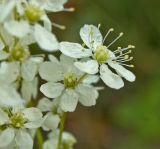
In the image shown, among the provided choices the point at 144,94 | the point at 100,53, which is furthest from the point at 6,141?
the point at 144,94

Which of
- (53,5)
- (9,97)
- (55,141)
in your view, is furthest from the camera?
(55,141)

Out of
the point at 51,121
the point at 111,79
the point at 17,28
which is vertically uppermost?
the point at 17,28

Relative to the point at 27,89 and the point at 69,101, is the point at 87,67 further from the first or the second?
the point at 27,89

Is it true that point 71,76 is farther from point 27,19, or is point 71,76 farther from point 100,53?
point 27,19

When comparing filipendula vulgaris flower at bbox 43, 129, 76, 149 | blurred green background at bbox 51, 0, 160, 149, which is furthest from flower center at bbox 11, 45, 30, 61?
blurred green background at bbox 51, 0, 160, 149

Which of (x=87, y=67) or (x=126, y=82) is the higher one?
(x=87, y=67)

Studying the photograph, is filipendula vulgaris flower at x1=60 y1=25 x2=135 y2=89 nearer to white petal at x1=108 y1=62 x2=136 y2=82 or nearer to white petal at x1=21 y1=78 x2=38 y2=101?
white petal at x1=108 y1=62 x2=136 y2=82

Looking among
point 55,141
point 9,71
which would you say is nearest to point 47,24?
point 9,71
